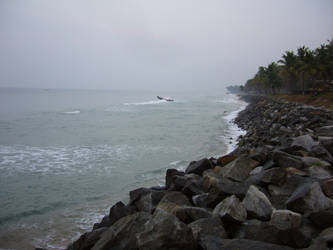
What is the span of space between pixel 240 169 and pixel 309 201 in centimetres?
285

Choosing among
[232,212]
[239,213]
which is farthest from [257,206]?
[232,212]

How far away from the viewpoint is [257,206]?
4.56 m

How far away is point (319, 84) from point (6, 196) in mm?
53632

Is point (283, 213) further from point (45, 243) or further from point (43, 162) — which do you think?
point (43, 162)

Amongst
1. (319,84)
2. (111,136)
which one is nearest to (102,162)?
(111,136)

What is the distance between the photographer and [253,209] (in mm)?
4539

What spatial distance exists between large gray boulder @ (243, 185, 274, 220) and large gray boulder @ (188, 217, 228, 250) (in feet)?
2.42

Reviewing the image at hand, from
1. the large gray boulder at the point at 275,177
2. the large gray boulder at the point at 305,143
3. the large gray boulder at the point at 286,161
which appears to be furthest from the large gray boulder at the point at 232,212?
the large gray boulder at the point at 305,143

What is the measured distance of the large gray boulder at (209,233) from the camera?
359 centimetres

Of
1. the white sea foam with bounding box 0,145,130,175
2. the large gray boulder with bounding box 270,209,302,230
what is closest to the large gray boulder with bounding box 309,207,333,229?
the large gray boulder with bounding box 270,209,302,230

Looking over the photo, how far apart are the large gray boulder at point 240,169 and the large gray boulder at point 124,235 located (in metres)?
3.05

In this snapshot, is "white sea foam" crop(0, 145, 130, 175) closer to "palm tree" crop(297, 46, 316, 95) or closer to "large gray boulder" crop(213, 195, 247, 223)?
"large gray boulder" crop(213, 195, 247, 223)

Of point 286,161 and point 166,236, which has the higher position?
point 286,161

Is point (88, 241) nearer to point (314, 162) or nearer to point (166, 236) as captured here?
point (166, 236)
